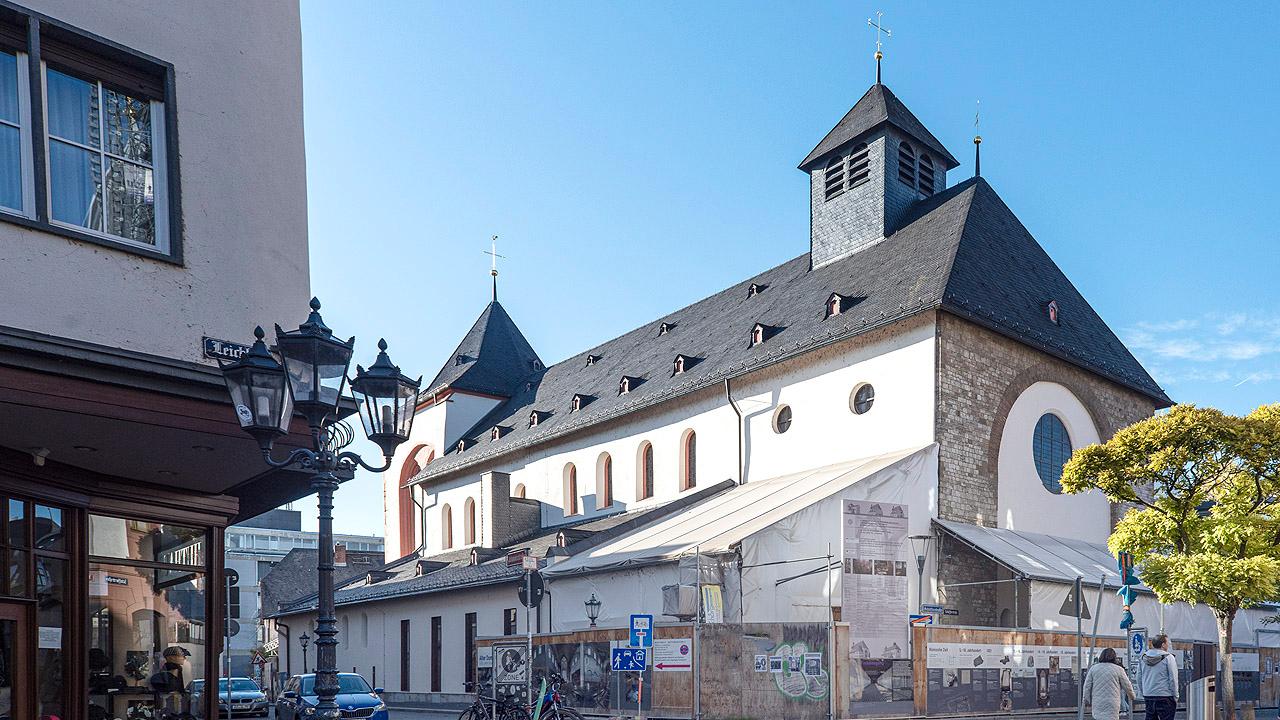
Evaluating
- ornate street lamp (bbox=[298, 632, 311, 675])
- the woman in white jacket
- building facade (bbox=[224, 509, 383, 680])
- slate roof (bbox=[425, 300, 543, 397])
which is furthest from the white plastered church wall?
ornate street lamp (bbox=[298, 632, 311, 675])

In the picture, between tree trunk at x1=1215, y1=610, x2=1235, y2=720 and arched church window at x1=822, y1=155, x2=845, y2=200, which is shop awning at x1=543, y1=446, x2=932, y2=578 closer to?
tree trunk at x1=1215, y1=610, x2=1235, y2=720

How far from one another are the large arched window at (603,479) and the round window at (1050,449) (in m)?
12.7

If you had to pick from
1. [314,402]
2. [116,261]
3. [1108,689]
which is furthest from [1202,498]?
[116,261]

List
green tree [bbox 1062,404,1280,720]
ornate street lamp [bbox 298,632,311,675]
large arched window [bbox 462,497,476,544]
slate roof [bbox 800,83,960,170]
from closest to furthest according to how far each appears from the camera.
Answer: green tree [bbox 1062,404,1280,720] < slate roof [bbox 800,83,960,170] < large arched window [bbox 462,497,476,544] < ornate street lamp [bbox 298,632,311,675]

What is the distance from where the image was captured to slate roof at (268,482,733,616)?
1096 inches

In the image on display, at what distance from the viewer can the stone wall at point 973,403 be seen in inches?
922

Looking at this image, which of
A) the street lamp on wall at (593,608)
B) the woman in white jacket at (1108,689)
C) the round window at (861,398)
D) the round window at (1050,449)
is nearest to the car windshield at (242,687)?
the street lamp on wall at (593,608)

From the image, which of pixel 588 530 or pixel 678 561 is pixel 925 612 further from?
pixel 588 530

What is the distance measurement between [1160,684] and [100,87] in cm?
1398

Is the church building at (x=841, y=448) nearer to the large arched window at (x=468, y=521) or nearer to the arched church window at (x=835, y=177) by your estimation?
the arched church window at (x=835, y=177)

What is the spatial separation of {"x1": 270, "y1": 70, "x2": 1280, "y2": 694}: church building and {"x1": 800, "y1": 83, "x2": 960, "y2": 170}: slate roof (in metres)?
0.09

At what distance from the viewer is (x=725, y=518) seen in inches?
926

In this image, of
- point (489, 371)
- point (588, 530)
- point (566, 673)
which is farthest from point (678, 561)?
point (489, 371)

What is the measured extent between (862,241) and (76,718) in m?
24.2
